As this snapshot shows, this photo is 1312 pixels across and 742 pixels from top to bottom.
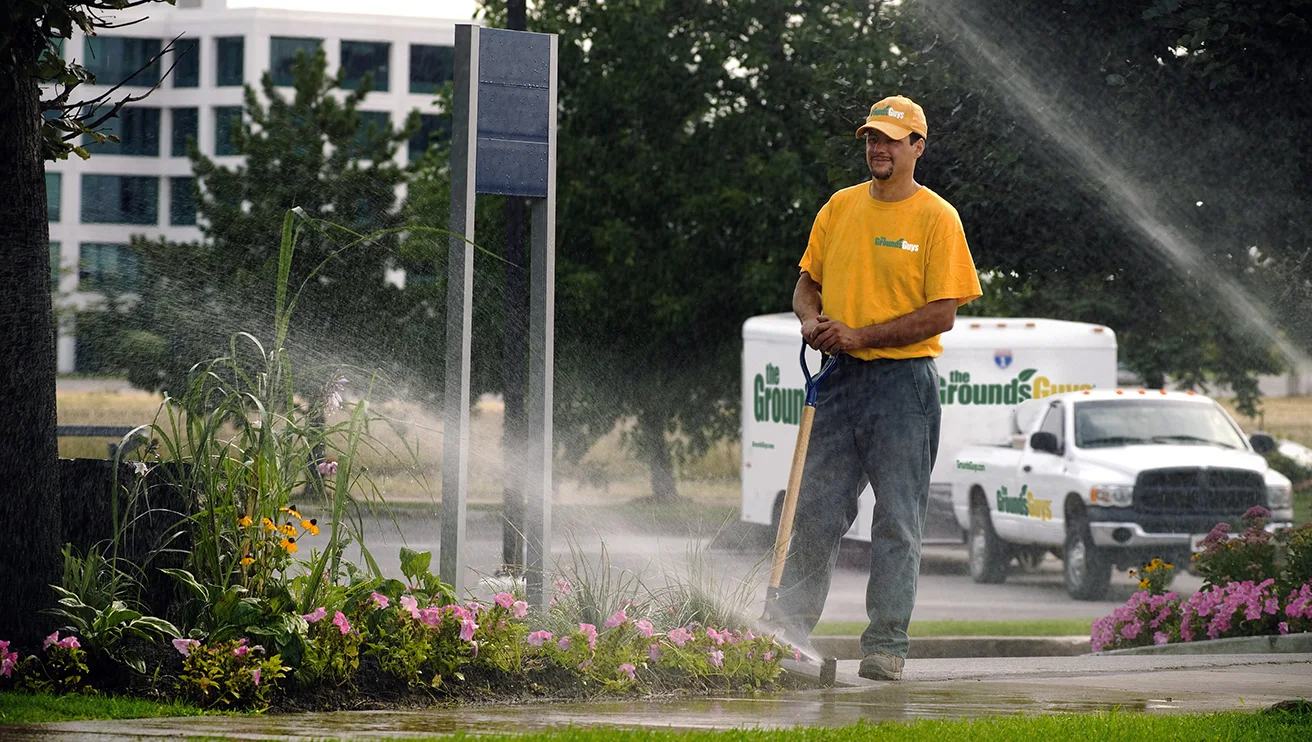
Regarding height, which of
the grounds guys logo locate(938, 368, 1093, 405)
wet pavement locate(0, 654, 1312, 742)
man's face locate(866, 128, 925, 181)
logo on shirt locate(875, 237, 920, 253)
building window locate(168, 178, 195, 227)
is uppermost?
building window locate(168, 178, 195, 227)

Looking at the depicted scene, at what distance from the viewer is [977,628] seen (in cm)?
1401

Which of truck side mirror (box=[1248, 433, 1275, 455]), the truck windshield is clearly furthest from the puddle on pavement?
truck side mirror (box=[1248, 433, 1275, 455])

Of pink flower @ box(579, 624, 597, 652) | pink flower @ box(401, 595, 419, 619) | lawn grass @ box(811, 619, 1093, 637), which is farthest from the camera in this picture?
lawn grass @ box(811, 619, 1093, 637)

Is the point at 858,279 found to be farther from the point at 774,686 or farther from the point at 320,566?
the point at 320,566

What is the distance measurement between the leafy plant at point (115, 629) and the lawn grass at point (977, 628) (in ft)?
26.3

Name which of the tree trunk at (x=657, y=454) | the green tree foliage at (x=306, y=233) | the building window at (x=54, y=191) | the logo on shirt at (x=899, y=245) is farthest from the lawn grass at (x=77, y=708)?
the building window at (x=54, y=191)

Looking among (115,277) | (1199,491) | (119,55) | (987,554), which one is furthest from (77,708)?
(119,55)

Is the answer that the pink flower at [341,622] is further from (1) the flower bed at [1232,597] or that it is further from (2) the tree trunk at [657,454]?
(2) the tree trunk at [657,454]

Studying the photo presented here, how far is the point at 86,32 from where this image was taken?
647 cm

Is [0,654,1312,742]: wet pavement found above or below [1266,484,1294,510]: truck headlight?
below

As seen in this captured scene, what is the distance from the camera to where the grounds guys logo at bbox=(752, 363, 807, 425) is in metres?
20.2

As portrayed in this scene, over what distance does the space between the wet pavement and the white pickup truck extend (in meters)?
8.82

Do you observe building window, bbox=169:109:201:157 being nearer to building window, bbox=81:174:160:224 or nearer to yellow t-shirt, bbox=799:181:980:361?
building window, bbox=81:174:160:224

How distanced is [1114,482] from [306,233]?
30.8 feet
